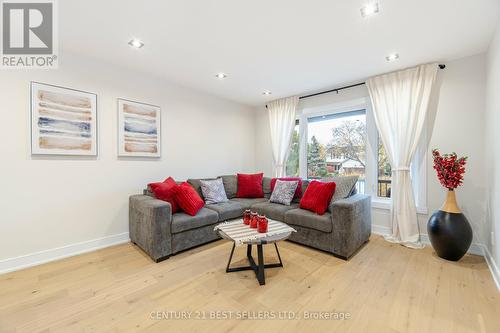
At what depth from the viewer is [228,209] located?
3.26m

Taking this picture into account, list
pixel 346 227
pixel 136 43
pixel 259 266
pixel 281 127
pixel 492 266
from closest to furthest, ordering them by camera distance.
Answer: pixel 259 266, pixel 492 266, pixel 136 43, pixel 346 227, pixel 281 127

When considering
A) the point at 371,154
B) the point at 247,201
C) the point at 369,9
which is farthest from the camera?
the point at 247,201

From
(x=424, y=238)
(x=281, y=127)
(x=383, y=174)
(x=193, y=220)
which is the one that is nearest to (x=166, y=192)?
(x=193, y=220)

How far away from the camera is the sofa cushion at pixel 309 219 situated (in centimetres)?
265

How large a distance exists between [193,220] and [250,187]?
1.46 metres

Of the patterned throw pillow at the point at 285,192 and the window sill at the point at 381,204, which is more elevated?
the patterned throw pillow at the point at 285,192

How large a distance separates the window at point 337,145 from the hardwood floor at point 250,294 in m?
1.64

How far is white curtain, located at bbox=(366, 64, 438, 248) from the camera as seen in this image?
114 inches

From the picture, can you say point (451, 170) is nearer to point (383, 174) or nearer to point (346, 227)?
point (383, 174)

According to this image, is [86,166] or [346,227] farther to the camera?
[86,166]

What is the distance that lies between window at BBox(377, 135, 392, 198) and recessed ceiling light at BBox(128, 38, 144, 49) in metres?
3.55

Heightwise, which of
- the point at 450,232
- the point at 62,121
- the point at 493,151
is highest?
the point at 62,121

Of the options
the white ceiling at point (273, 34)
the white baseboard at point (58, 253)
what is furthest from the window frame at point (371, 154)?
the white baseboard at point (58, 253)

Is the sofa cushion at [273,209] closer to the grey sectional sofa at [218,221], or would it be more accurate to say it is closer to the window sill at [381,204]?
the grey sectional sofa at [218,221]
